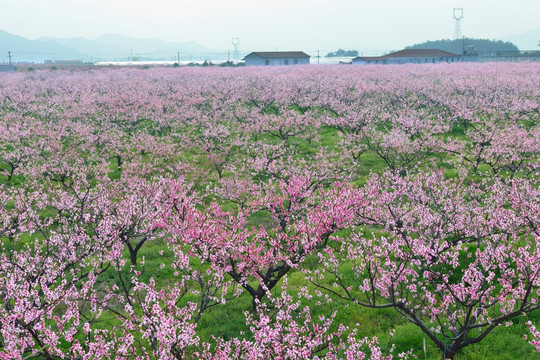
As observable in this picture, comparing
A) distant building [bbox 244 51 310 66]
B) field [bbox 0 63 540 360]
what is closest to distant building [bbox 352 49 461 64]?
distant building [bbox 244 51 310 66]

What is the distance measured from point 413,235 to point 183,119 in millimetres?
23193

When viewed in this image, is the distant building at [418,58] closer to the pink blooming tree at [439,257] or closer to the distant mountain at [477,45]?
the distant mountain at [477,45]

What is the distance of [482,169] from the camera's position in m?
20.9

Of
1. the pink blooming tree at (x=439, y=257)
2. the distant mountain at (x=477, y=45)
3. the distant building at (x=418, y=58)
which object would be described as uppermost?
the distant mountain at (x=477, y=45)

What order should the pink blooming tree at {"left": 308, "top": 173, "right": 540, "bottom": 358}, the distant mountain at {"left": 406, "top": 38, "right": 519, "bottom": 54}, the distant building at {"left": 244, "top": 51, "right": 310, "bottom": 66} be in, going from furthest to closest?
the distant mountain at {"left": 406, "top": 38, "right": 519, "bottom": 54}
the distant building at {"left": 244, "top": 51, "right": 310, "bottom": 66}
the pink blooming tree at {"left": 308, "top": 173, "right": 540, "bottom": 358}

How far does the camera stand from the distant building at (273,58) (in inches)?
4213

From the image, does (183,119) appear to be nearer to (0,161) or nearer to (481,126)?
(0,161)

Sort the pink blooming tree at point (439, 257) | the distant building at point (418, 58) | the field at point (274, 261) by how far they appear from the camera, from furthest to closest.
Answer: the distant building at point (418, 58) < the pink blooming tree at point (439, 257) < the field at point (274, 261)

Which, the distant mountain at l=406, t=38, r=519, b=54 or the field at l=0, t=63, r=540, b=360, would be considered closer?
the field at l=0, t=63, r=540, b=360

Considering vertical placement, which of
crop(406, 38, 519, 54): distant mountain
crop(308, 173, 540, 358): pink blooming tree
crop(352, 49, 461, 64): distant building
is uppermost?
crop(406, 38, 519, 54): distant mountain

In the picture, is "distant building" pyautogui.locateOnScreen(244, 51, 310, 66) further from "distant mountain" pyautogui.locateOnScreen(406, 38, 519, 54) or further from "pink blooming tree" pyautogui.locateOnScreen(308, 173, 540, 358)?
"pink blooming tree" pyautogui.locateOnScreen(308, 173, 540, 358)

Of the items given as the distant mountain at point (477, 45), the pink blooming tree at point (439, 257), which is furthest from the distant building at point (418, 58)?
the pink blooming tree at point (439, 257)

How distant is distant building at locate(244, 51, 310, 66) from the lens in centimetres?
10700

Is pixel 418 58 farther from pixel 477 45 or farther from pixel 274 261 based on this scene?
pixel 274 261
